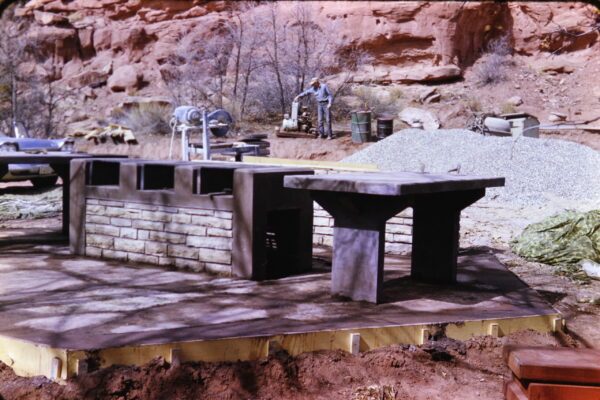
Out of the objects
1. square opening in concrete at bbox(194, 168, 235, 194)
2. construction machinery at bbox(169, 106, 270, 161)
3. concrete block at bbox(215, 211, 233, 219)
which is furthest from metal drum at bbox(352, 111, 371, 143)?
concrete block at bbox(215, 211, 233, 219)

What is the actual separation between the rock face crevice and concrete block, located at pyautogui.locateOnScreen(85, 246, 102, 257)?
23928mm

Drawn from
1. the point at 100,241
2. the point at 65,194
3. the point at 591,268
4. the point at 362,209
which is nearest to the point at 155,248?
the point at 100,241

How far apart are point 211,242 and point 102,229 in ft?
4.80

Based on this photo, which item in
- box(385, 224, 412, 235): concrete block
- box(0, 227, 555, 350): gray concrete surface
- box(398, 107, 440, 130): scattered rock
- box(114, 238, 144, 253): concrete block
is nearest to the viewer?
box(0, 227, 555, 350): gray concrete surface

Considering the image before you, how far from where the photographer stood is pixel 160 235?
6.68 metres

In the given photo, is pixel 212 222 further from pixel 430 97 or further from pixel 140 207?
pixel 430 97

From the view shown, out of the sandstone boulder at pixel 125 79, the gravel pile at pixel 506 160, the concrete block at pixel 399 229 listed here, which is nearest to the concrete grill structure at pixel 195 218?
the concrete block at pixel 399 229

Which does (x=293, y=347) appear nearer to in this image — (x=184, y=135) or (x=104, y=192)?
(x=104, y=192)

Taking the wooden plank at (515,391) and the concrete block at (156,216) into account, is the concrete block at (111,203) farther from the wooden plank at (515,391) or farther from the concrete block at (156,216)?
the wooden plank at (515,391)

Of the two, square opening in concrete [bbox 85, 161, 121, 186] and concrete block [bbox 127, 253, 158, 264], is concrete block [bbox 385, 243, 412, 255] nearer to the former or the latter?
concrete block [bbox 127, 253, 158, 264]

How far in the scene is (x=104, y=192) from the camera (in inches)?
279

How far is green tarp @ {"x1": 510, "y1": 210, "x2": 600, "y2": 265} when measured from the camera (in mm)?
7859

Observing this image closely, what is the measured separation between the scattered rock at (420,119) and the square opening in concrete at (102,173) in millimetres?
16681

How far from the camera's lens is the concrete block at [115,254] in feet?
22.9
